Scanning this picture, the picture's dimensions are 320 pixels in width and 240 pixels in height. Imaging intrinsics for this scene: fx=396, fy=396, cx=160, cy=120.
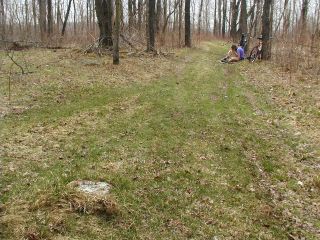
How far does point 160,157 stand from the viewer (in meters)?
7.37

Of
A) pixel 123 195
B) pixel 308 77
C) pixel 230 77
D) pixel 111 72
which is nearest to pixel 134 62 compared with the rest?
pixel 111 72

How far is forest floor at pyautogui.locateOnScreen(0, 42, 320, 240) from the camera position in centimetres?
519

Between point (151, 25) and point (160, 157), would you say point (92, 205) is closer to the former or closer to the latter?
point (160, 157)

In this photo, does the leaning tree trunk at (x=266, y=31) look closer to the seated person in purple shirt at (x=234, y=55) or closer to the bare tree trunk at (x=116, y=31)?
the seated person in purple shirt at (x=234, y=55)

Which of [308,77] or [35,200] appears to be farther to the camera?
[308,77]

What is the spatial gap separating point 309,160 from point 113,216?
4218 mm

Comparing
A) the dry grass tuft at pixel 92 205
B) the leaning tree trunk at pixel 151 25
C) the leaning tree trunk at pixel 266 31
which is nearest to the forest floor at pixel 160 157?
the dry grass tuft at pixel 92 205

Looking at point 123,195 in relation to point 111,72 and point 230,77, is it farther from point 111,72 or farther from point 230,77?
point 230,77

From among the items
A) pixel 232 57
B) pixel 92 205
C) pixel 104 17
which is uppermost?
pixel 104 17

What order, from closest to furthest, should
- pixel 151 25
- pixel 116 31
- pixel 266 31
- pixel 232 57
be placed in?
pixel 116 31 → pixel 266 31 → pixel 232 57 → pixel 151 25

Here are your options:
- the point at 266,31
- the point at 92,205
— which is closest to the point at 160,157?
the point at 92,205

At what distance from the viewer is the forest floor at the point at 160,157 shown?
5.19 meters

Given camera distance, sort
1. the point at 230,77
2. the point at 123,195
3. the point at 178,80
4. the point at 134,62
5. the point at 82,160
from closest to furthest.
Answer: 1. the point at 123,195
2. the point at 82,160
3. the point at 178,80
4. the point at 230,77
5. the point at 134,62

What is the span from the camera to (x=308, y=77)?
47.4 ft
